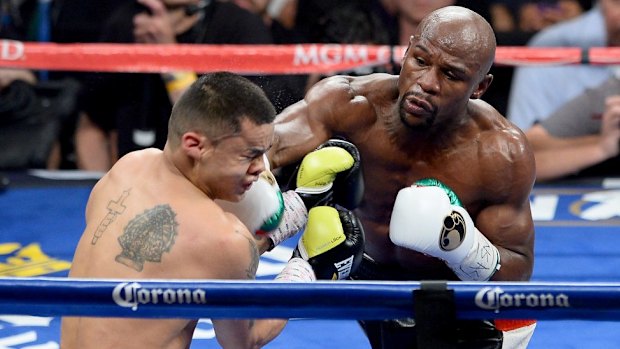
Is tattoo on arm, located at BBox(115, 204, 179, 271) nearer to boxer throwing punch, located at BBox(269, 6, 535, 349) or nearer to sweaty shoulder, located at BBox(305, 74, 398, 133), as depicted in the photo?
boxer throwing punch, located at BBox(269, 6, 535, 349)

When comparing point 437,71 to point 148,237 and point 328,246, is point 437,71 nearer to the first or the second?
point 328,246

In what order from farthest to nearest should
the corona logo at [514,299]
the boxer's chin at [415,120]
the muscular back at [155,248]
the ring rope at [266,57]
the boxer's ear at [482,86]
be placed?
the ring rope at [266,57], the boxer's ear at [482,86], the boxer's chin at [415,120], the muscular back at [155,248], the corona logo at [514,299]

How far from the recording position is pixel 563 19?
5391mm

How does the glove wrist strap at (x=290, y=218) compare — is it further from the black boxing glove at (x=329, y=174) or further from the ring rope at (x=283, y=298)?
the ring rope at (x=283, y=298)

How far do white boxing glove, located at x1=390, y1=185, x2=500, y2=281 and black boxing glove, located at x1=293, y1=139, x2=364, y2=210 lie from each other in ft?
0.64

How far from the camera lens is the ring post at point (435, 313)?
1.75 meters

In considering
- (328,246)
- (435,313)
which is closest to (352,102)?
(328,246)

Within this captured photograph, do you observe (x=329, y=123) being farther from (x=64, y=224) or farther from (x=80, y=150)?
(x=80, y=150)

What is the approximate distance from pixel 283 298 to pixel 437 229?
604mm

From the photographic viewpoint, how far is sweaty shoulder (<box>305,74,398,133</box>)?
263 centimetres

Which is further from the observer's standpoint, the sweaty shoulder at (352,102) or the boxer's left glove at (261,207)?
the sweaty shoulder at (352,102)

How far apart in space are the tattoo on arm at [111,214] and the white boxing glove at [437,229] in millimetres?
619

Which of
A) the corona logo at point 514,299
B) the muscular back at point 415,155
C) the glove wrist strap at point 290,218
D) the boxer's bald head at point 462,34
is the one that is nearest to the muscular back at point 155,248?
the glove wrist strap at point 290,218

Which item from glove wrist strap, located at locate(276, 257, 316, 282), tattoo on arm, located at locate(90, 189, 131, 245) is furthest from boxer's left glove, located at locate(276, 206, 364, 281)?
tattoo on arm, located at locate(90, 189, 131, 245)
